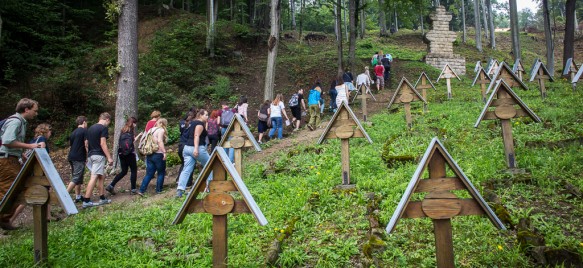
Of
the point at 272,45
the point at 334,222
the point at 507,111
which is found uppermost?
the point at 272,45

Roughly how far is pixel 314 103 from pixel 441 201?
976cm

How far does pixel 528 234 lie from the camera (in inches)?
147

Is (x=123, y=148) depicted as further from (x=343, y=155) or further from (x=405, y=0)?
(x=405, y=0)

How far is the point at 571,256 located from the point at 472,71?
926 inches

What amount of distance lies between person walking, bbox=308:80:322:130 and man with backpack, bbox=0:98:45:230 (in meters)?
8.33

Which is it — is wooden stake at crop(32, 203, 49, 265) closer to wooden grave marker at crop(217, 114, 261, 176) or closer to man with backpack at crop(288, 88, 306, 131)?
wooden grave marker at crop(217, 114, 261, 176)

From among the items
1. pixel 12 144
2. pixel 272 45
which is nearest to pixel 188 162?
pixel 12 144

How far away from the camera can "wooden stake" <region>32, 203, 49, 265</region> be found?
3.80 m

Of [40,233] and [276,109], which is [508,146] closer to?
[40,233]

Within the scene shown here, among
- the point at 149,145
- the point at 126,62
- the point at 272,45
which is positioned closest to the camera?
the point at 149,145

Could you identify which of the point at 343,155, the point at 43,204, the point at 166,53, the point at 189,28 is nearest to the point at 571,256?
the point at 343,155

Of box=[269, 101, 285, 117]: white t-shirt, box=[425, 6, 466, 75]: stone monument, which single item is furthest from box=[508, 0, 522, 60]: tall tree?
box=[269, 101, 285, 117]: white t-shirt

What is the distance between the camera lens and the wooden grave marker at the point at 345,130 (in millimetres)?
6082

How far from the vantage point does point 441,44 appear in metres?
23.8
